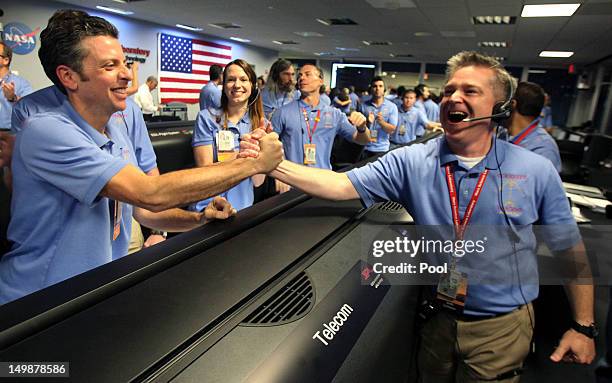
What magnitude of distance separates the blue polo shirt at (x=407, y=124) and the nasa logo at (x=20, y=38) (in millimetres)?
7219

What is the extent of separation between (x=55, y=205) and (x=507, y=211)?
50.2 inches

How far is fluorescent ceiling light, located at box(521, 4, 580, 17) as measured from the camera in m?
5.97

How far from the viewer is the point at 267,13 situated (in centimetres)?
812

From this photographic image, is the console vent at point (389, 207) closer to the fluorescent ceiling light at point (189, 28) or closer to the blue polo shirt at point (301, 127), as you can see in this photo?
the blue polo shirt at point (301, 127)

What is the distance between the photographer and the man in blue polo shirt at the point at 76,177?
100 cm

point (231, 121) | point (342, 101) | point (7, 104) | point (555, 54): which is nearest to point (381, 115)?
point (342, 101)

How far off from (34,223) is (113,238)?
0.23 metres

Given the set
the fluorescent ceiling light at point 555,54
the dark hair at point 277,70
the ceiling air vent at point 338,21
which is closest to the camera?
the dark hair at point 277,70

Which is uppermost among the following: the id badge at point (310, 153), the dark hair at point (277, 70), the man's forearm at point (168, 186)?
the dark hair at point (277, 70)

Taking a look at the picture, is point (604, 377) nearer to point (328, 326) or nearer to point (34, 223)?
point (328, 326)

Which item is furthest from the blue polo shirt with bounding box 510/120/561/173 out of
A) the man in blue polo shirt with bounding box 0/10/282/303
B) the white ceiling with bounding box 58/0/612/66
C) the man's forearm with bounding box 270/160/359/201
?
the white ceiling with bounding box 58/0/612/66

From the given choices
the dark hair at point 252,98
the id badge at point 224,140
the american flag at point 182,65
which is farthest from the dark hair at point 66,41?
the american flag at point 182,65

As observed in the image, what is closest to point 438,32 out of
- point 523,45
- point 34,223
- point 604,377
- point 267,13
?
point 523,45

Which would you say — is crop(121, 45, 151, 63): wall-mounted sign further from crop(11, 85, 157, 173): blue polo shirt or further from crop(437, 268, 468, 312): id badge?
crop(437, 268, 468, 312): id badge
